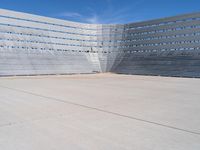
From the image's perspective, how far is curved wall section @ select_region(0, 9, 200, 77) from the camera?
2753 cm

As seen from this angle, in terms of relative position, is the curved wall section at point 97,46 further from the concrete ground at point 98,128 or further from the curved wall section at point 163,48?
the concrete ground at point 98,128

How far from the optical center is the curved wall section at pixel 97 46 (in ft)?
90.3

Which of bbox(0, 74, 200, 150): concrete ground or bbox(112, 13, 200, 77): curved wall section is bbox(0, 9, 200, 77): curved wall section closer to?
bbox(112, 13, 200, 77): curved wall section

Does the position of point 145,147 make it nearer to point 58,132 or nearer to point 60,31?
point 58,132

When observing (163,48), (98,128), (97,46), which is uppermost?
(97,46)

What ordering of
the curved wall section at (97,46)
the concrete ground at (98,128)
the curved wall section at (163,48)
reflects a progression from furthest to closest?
the curved wall section at (163,48)
the curved wall section at (97,46)
the concrete ground at (98,128)

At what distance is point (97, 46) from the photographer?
124ft

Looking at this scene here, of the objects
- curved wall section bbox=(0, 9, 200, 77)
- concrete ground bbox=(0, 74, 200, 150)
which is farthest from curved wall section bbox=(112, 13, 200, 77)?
concrete ground bbox=(0, 74, 200, 150)

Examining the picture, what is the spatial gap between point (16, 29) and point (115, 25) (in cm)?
1769

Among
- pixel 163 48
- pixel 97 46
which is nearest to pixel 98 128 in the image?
pixel 163 48

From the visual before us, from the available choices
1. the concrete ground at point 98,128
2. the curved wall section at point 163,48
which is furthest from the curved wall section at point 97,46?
the concrete ground at point 98,128

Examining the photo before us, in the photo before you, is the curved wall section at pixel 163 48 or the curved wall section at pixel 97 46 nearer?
the curved wall section at pixel 97 46

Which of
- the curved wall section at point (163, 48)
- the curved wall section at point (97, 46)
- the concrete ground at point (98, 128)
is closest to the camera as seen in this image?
the concrete ground at point (98, 128)

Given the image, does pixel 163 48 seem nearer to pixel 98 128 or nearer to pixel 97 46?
pixel 97 46
